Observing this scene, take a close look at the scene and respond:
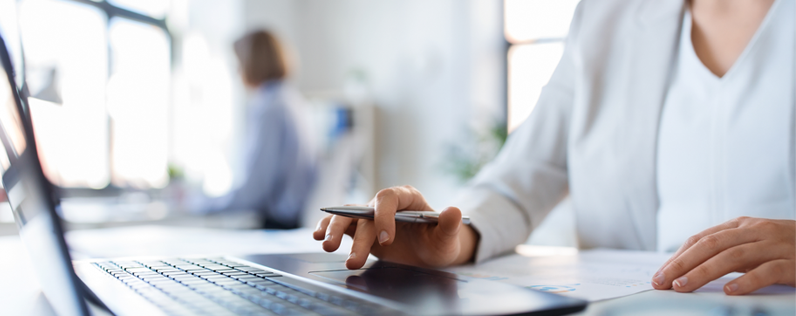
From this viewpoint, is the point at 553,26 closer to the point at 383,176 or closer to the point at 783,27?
the point at 383,176

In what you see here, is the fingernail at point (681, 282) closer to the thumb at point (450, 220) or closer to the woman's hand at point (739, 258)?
the woman's hand at point (739, 258)

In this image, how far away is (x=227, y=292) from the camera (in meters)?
0.35

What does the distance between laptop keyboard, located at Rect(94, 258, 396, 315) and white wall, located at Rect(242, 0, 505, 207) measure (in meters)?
3.88

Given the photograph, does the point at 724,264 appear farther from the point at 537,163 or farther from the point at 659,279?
the point at 537,163

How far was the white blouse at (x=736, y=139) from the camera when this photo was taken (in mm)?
663

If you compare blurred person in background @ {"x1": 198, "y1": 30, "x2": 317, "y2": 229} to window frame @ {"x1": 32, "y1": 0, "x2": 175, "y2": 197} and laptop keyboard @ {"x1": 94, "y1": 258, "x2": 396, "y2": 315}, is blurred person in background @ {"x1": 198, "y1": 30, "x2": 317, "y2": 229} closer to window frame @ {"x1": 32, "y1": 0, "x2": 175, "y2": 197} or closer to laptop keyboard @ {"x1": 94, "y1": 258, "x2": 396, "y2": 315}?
window frame @ {"x1": 32, "y1": 0, "x2": 175, "y2": 197}

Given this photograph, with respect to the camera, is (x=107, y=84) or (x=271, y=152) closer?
(x=271, y=152)

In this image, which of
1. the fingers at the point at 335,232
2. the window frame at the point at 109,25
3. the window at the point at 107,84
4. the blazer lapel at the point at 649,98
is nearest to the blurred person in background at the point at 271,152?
the window at the point at 107,84

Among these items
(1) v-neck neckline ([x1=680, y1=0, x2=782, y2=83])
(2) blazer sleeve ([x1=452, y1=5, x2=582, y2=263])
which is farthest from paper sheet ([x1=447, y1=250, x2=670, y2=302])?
(1) v-neck neckline ([x1=680, y1=0, x2=782, y2=83])

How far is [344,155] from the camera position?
108 inches

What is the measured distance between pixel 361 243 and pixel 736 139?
0.48 metres

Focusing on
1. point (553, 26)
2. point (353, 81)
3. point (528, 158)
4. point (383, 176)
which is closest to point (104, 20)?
point (353, 81)

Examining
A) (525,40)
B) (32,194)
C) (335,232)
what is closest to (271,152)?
(335,232)

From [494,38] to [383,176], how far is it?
1451 millimetres
